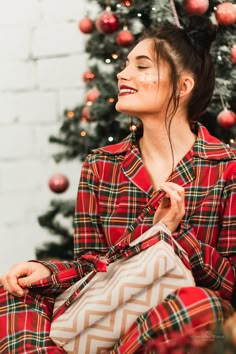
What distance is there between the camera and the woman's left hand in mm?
1573

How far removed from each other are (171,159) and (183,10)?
59cm

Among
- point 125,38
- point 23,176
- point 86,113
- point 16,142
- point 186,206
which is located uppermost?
point 125,38

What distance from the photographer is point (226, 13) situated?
201 cm

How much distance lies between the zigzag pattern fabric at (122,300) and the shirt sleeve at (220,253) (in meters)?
0.12

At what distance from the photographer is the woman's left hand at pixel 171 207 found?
5.16ft

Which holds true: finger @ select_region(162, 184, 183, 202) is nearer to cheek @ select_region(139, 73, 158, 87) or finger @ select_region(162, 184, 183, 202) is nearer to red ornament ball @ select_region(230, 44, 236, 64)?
cheek @ select_region(139, 73, 158, 87)

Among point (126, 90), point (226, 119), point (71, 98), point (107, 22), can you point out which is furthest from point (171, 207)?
point (71, 98)

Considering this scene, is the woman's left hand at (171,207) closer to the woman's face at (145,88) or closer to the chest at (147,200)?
the chest at (147,200)

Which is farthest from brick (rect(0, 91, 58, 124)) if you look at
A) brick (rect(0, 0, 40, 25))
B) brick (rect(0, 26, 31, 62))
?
brick (rect(0, 0, 40, 25))

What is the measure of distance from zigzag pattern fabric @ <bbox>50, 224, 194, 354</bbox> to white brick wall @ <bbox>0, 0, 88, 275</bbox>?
4.25 feet

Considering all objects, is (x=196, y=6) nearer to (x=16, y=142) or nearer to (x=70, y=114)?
(x=70, y=114)

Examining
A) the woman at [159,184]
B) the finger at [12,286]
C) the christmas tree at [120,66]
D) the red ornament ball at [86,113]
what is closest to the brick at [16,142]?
the christmas tree at [120,66]

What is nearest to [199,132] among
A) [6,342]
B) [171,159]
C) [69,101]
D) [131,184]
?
[171,159]

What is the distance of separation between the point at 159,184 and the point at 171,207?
7.6 inches
